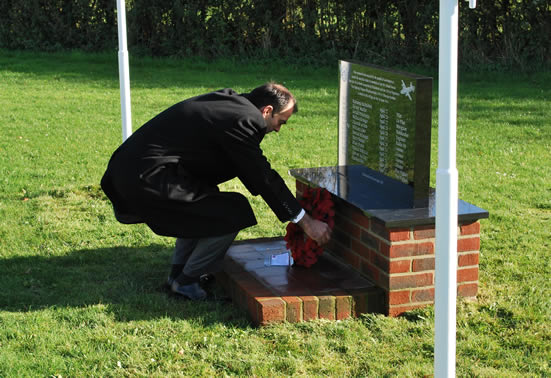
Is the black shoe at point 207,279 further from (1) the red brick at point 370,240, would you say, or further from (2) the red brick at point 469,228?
(2) the red brick at point 469,228

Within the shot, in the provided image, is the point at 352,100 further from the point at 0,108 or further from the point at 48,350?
the point at 0,108

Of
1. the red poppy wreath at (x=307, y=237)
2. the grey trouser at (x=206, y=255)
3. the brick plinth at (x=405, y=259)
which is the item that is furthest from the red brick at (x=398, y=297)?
the grey trouser at (x=206, y=255)

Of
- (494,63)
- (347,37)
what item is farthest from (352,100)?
(347,37)

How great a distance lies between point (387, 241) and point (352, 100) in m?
1.26

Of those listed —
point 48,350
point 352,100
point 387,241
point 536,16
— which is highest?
point 536,16

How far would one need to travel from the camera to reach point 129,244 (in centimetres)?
616

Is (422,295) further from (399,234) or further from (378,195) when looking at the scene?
(378,195)

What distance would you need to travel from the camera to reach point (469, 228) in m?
4.70

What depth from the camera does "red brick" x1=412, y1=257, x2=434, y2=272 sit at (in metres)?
4.61

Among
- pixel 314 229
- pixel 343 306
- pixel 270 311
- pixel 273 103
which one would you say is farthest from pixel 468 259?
pixel 273 103

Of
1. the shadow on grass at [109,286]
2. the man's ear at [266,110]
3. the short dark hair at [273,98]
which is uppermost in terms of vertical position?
the short dark hair at [273,98]

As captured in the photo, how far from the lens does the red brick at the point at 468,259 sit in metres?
4.76

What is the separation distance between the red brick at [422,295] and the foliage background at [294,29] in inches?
Result: 361

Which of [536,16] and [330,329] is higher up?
[536,16]
